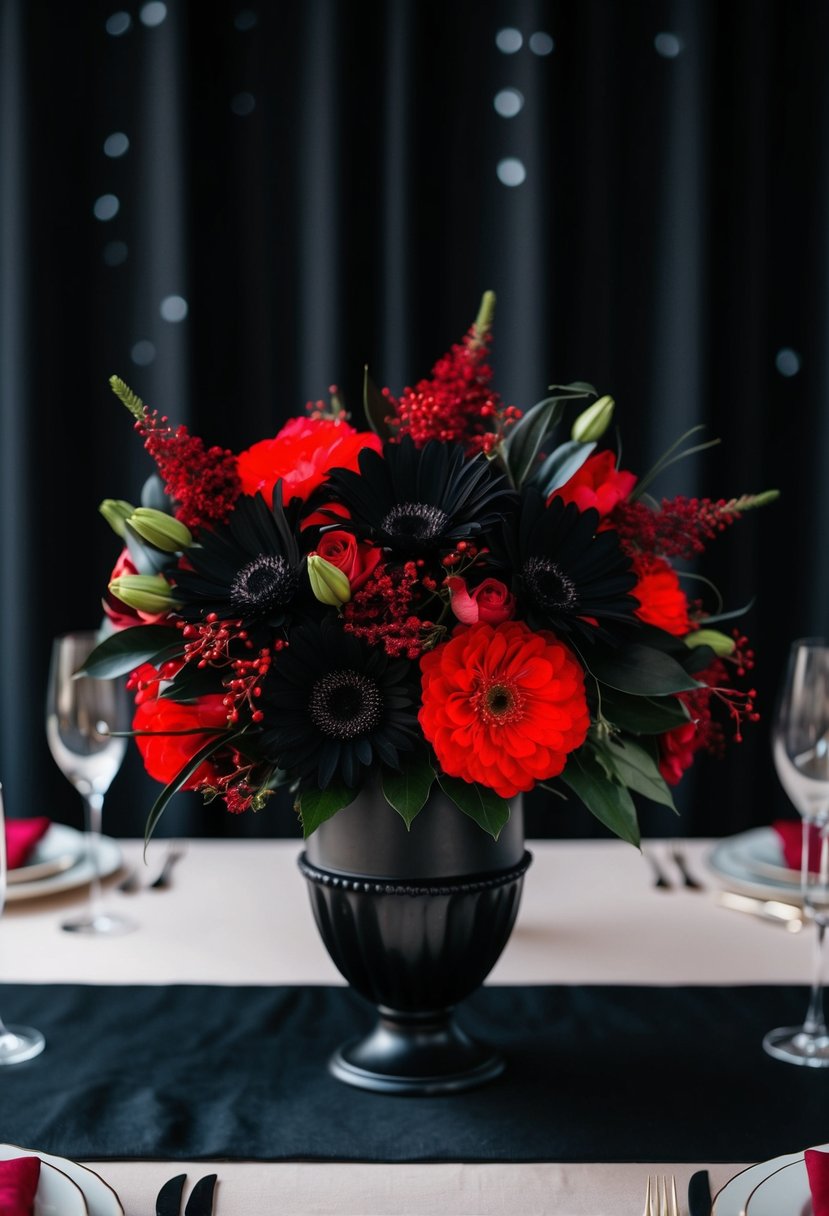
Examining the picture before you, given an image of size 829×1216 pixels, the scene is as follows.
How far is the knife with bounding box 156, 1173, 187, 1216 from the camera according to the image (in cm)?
71

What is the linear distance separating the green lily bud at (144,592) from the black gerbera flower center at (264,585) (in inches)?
2.4

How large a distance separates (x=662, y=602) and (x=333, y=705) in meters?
0.25

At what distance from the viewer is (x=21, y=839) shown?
1.31 metres

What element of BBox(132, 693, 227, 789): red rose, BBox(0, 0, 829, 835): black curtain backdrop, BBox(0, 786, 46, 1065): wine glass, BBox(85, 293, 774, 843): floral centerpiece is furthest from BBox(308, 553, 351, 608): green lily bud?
BBox(0, 0, 829, 835): black curtain backdrop

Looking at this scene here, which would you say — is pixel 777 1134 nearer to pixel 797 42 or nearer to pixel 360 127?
pixel 360 127

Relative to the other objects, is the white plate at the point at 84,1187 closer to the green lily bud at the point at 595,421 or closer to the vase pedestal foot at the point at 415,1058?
the vase pedestal foot at the point at 415,1058

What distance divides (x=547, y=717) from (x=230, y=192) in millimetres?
2018

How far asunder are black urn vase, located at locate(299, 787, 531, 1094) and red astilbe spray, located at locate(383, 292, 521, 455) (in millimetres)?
264

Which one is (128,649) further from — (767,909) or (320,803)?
(767,909)

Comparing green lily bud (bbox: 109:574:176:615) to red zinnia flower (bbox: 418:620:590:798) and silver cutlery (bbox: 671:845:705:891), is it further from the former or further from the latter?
silver cutlery (bbox: 671:845:705:891)

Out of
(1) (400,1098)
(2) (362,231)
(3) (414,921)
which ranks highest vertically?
(2) (362,231)

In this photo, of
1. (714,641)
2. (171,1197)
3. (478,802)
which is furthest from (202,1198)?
→ (714,641)

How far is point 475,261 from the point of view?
252 centimetres

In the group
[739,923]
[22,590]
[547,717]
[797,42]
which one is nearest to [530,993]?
[739,923]
